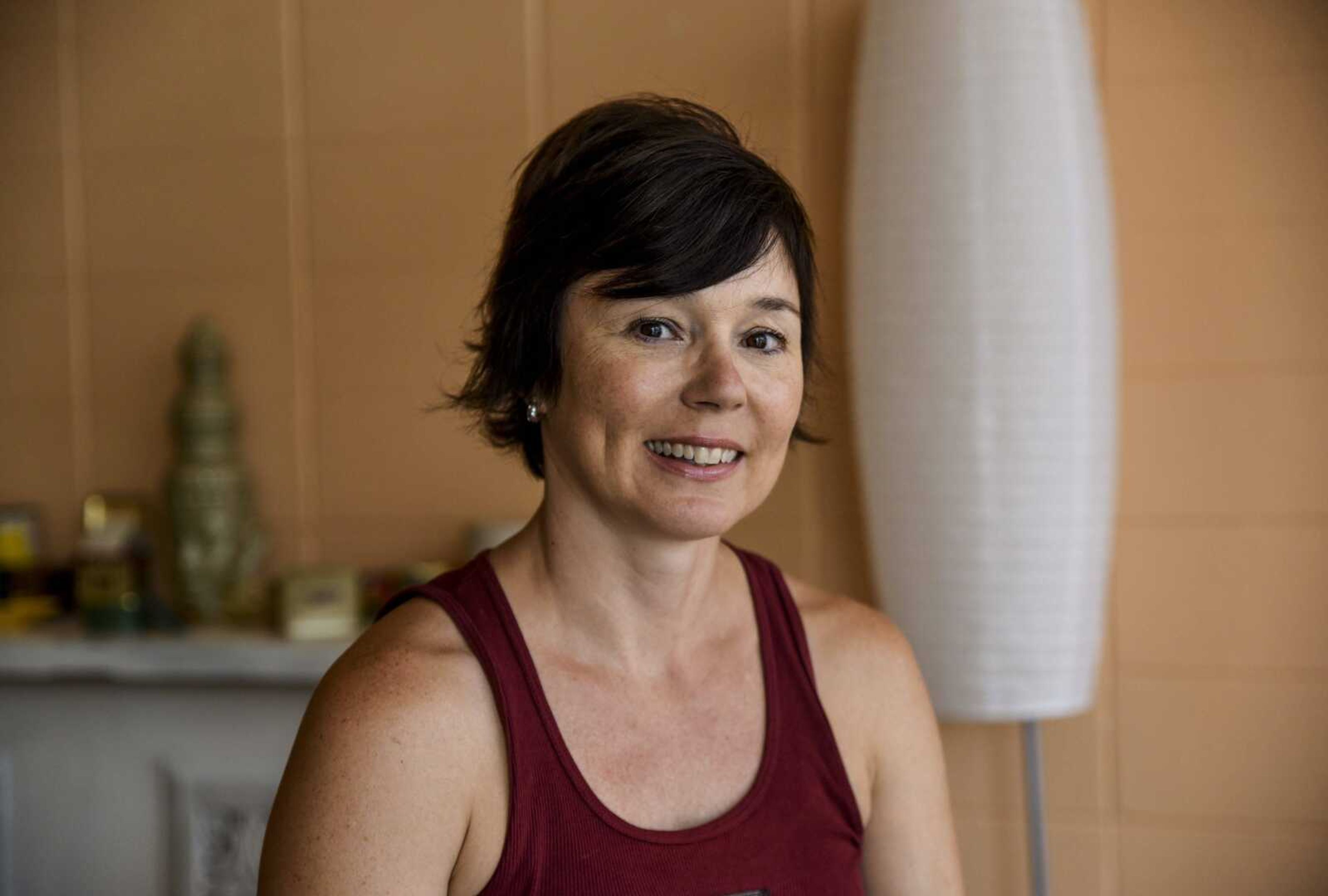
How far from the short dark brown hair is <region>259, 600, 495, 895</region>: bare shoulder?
32 centimetres

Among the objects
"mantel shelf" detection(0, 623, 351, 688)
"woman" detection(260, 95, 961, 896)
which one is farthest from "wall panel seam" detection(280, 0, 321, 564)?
"woman" detection(260, 95, 961, 896)

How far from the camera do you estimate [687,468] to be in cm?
134

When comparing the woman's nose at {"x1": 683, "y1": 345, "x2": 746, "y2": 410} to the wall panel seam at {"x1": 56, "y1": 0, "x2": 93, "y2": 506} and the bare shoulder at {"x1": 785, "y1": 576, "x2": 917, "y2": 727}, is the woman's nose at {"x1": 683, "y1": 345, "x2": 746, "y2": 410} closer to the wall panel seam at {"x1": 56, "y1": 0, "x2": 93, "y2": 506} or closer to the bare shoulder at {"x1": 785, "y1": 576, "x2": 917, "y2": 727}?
the bare shoulder at {"x1": 785, "y1": 576, "x2": 917, "y2": 727}

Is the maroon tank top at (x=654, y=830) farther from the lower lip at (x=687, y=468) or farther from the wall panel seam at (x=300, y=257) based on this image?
the wall panel seam at (x=300, y=257)

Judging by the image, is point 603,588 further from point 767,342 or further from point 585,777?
point 767,342

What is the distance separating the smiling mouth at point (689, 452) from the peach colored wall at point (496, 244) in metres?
1.20

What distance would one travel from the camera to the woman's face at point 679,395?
133cm

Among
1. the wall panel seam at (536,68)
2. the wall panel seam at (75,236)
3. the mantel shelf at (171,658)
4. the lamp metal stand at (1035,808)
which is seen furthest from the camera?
the wall panel seam at (75,236)

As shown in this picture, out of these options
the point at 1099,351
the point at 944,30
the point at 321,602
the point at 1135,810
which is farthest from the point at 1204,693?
the point at 321,602

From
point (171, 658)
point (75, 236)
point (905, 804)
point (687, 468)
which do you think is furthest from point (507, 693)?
point (75, 236)

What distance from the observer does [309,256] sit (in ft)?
9.09

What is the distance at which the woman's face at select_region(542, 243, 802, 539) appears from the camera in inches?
52.4

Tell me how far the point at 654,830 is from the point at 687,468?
352 millimetres

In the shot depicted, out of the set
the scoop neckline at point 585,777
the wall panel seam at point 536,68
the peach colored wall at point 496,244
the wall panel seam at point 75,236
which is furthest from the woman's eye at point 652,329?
the wall panel seam at point 75,236
